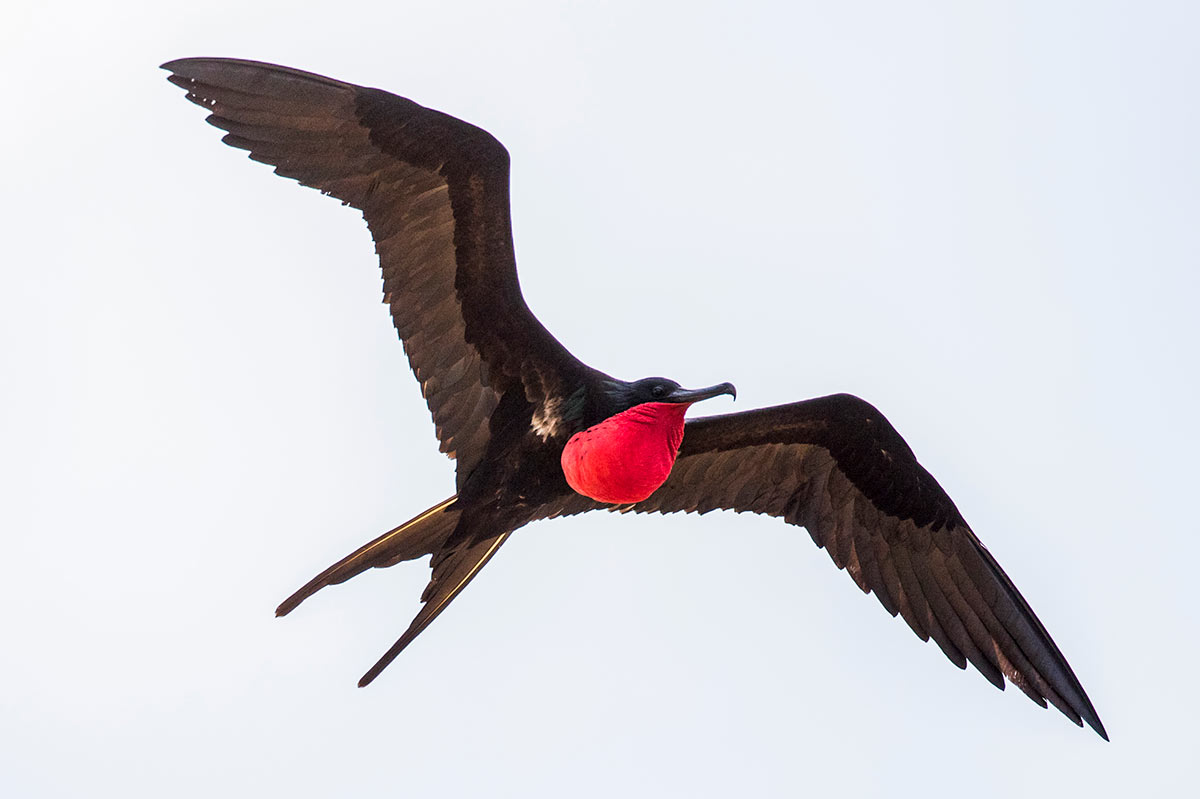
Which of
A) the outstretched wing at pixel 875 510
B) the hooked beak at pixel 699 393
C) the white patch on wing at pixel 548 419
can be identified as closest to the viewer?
the hooked beak at pixel 699 393

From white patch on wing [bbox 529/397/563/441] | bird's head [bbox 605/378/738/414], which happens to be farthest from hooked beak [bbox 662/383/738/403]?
white patch on wing [bbox 529/397/563/441]

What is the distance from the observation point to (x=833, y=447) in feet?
23.4

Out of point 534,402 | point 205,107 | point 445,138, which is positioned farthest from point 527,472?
point 205,107

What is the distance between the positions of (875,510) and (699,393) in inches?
57.3

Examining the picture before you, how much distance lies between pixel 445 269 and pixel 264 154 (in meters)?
0.72

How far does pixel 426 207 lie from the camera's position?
21.0 ft

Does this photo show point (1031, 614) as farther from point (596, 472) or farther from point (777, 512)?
point (596, 472)

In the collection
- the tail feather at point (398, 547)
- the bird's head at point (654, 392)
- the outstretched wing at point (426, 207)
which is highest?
the outstretched wing at point (426, 207)

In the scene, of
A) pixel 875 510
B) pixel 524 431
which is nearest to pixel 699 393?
pixel 524 431

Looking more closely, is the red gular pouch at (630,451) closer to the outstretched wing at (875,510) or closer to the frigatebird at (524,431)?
the frigatebird at (524,431)

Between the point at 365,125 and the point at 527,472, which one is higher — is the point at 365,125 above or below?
above

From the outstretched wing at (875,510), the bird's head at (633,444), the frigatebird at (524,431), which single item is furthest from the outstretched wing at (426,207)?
the outstretched wing at (875,510)

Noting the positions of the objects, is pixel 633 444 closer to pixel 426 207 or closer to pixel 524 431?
pixel 524 431

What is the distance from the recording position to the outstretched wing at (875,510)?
7.03 metres
